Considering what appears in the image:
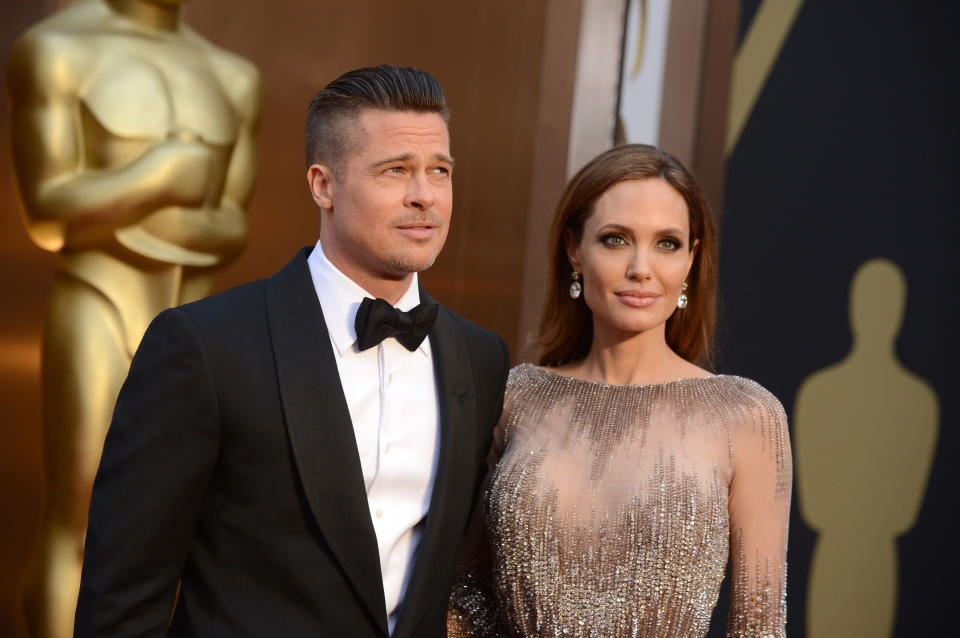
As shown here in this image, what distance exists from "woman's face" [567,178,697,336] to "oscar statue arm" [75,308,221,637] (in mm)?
867

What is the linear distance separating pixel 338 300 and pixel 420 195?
0.70 ft

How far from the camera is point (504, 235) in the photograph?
12.1ft

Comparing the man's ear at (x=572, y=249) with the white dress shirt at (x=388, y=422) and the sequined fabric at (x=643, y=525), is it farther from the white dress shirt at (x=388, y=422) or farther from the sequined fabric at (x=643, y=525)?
the white dress shirt at (x=388, y=422)

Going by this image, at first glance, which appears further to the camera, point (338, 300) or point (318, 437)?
point (338, 300)

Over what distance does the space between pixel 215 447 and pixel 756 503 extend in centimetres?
102

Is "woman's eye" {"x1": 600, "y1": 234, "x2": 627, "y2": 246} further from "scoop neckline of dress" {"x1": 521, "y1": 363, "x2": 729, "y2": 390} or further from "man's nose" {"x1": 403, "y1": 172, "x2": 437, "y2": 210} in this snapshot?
"man's nose" {"x1": 403, "y1": 172, "x2": 437, "y2": 210}

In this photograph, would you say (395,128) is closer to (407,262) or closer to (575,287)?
(407,262)

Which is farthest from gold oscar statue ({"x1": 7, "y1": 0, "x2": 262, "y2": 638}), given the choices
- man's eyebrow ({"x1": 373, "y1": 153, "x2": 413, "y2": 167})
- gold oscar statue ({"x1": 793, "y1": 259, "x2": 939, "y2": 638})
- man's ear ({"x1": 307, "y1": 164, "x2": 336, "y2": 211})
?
gold oscar statue ({"x1": 793, "y1": 259, "x2": 939, "y2": 638})

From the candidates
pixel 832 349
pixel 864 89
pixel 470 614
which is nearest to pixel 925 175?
pixel 864 89

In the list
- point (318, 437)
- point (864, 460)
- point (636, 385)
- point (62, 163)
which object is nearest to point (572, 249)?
point (636, 385)

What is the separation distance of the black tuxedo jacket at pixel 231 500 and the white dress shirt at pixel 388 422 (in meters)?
0.05

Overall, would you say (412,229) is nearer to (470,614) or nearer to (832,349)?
(470,614)

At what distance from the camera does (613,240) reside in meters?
2.13

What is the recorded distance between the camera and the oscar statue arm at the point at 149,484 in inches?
59.5
